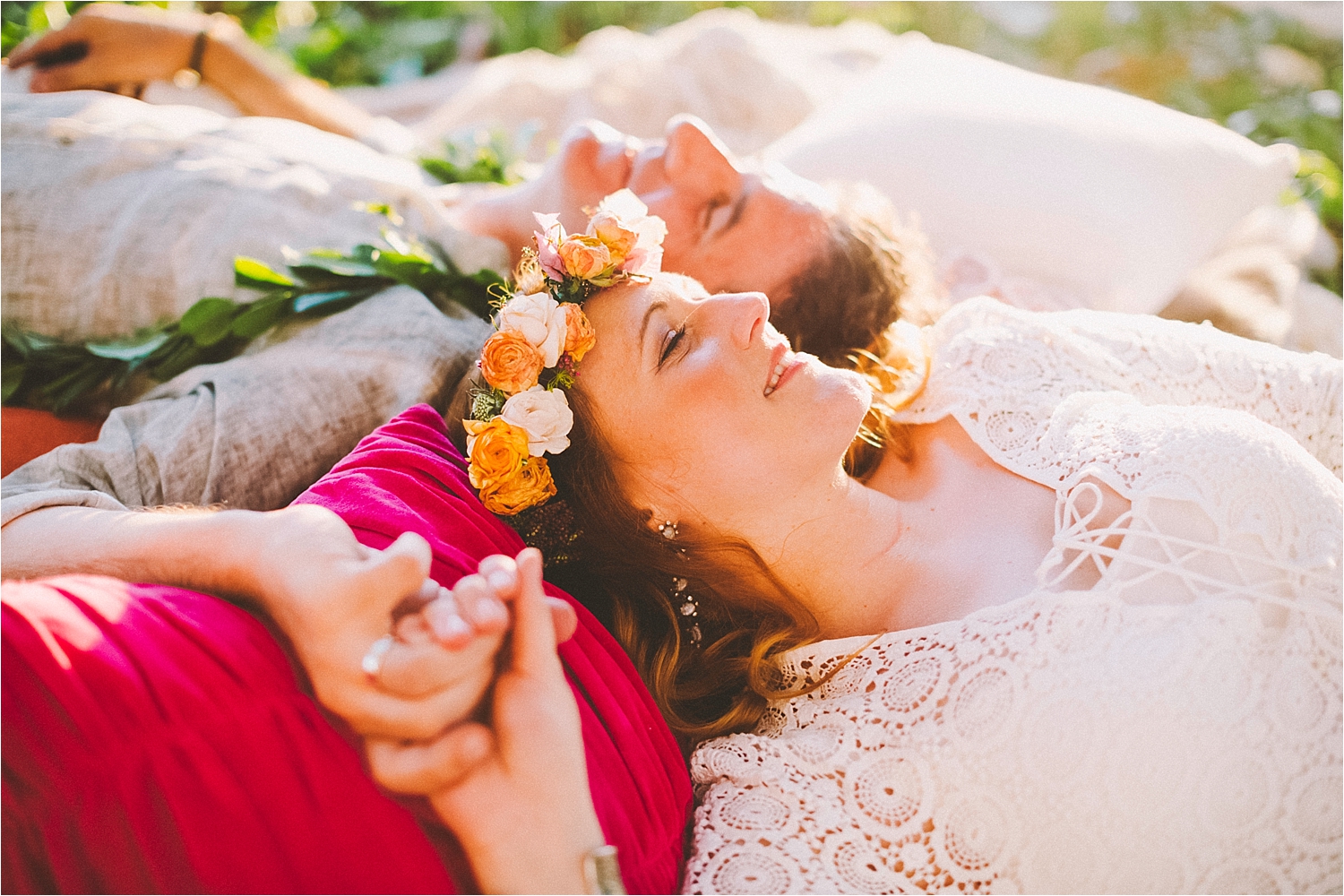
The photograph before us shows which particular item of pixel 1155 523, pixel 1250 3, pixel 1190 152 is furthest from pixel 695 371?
pixel 1250 3

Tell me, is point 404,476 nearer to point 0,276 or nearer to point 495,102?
point 0,276

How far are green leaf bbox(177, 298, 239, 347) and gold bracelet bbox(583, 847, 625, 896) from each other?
1875 millimetres

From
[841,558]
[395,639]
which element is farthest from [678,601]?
[395,639]

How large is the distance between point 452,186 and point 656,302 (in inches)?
75.1

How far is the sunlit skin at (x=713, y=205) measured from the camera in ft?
8.59

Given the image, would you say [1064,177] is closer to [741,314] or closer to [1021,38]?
[741,314]

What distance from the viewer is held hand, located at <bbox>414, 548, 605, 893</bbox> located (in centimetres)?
131

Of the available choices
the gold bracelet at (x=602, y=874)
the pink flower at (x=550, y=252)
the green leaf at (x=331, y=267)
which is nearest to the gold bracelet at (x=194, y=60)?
the green leaf at (x=331, y=267)

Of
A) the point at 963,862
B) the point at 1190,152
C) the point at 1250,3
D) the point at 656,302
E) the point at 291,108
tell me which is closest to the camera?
the point at 963,862

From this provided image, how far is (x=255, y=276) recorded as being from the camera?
8.18 feet

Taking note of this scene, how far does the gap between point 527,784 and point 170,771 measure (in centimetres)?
50

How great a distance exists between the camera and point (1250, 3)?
5.20 meters

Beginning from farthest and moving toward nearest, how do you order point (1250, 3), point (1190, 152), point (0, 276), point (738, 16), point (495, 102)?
point (1250, 3) < point (738, 16) < point (495, 102) < point (1190, 152) < point (0, 276)

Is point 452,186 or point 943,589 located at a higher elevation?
point 452,186
